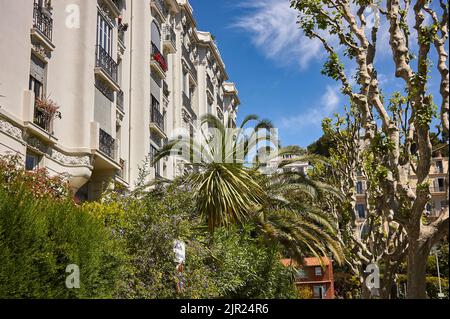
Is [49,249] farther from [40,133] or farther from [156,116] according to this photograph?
[156,116]

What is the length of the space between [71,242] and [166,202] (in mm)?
4593

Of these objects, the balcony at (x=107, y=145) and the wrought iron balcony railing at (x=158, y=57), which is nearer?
the balcony at (x=107, y=145)

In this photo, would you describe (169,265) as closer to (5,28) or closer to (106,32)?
(5,28)

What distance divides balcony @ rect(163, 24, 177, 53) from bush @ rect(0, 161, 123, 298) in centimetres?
1914

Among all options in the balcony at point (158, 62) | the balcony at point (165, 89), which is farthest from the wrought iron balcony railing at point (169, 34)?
the balcony at point (165, 89)

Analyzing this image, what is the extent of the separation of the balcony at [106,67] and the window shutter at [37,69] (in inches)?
110

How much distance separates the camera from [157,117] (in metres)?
27.5

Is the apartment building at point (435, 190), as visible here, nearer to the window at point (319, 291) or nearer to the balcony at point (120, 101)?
the balcony at point (120, 101)

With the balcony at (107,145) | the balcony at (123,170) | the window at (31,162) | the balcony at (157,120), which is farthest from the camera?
the balcony at (157,120)

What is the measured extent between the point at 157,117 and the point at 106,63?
6.50 m

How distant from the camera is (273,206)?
21578 mm

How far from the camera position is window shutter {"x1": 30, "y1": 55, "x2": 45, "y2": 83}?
1661 centimetres

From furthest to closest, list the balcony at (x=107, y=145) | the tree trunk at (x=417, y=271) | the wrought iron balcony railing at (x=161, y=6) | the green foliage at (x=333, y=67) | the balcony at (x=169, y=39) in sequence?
the balcony at (x=169, y=39) → the wrought iron balcony railing at (x=161, y=6) → the balcony at (x=107, y=145) → the green foliage at (x=333, y=67) → the tree trunk at (x=417, y=271)

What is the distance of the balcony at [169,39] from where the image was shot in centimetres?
3012
